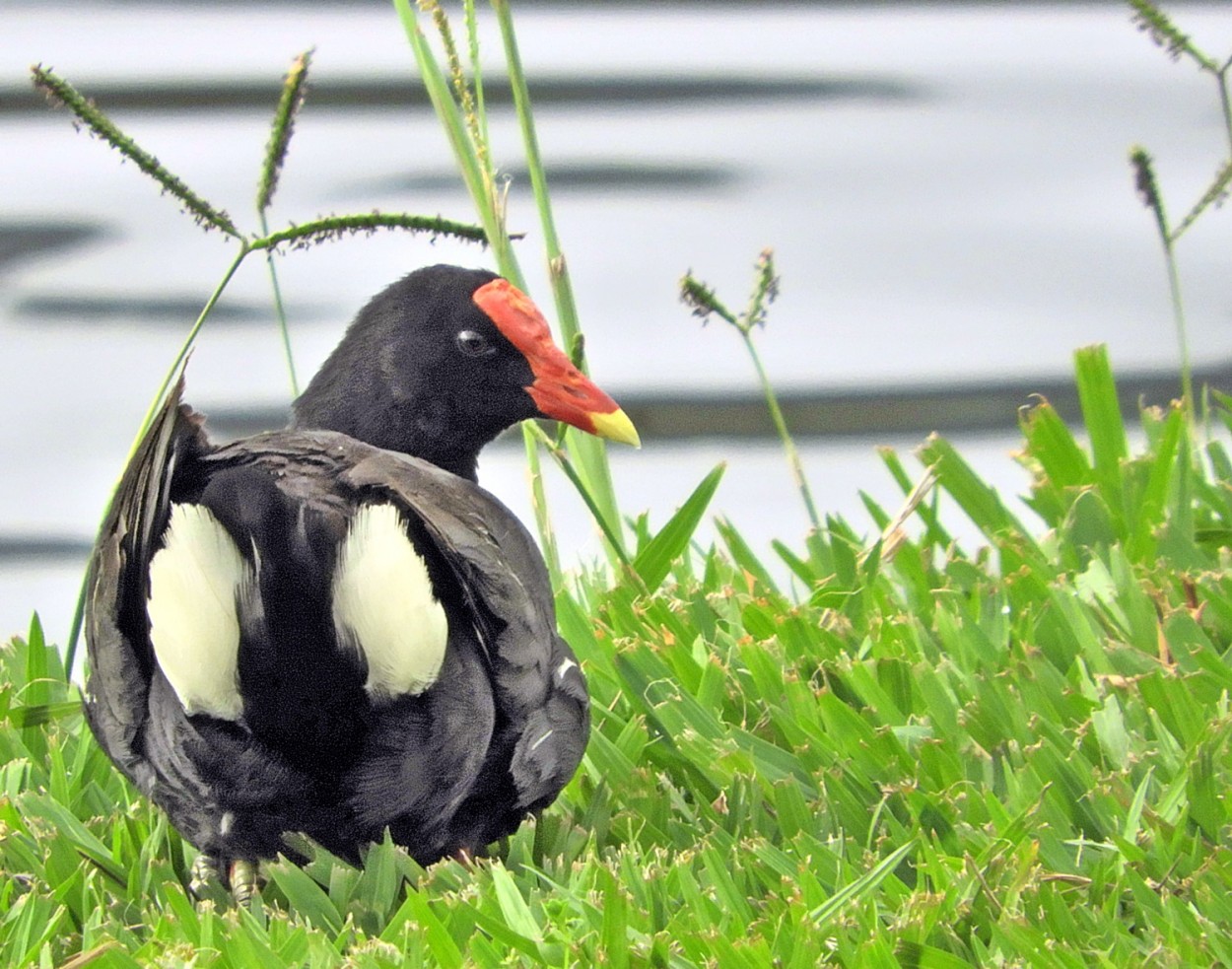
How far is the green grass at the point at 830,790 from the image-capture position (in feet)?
5.70

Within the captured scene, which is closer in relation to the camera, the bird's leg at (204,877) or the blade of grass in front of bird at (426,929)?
the blade of grass in front of bird at (426,929)

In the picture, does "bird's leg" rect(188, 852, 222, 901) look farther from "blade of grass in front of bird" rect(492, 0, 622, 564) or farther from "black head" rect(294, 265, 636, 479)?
"blade of grass in front of bird" rect(492, 0, 622, 564)

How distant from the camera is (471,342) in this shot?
7.86ft

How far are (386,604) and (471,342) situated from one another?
0.71 metres

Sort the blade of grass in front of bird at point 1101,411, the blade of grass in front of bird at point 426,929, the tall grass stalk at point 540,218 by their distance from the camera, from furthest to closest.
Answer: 1. the blade of grass in front of bird at point 1101,411
2. the tall grass stalk at point 540,218
3. the blade of grass in front of bird at point 426,929

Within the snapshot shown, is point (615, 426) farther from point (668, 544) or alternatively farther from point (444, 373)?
point (668, 544)

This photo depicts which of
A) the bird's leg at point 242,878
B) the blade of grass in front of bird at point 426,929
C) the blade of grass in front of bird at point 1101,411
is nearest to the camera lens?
the blade of grass in front of bird at point 426,929

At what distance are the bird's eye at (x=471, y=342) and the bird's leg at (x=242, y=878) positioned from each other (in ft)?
2.50

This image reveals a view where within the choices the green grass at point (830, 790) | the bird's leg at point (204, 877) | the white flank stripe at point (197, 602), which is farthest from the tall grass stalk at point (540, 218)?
the white flank stripe at point (197, 602)

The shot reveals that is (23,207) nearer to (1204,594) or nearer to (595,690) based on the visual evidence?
(595,690)

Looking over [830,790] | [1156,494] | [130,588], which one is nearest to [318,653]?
[130,588]

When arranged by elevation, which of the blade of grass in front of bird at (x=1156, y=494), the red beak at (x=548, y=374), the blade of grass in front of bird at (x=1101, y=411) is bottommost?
the blade of grass in front of bird at (x=1156, y=494)

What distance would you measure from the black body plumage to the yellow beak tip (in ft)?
1.20

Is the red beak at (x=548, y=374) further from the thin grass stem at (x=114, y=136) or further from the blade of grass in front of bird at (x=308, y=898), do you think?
the blade of grass in front of bird at (x=308, y=898)
